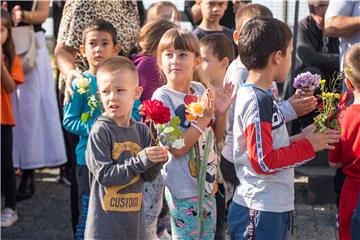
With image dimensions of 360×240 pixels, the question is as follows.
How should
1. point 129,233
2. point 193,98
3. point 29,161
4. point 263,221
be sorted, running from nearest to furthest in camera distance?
point 263,221 < point 129,233 < point 193,98 < point 29,161

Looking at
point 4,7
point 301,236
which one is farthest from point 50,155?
point 301,236

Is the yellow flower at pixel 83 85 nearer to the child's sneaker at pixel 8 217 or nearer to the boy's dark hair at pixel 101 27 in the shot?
the boy's dark hair at pixel 101 27

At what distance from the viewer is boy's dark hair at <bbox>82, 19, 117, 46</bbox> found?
→ 513 cm

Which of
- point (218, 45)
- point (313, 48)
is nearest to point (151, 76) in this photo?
point (218, 45)

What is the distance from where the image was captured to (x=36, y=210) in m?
6.74

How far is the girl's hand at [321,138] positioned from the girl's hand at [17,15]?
3.63 m

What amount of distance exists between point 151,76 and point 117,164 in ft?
3.75

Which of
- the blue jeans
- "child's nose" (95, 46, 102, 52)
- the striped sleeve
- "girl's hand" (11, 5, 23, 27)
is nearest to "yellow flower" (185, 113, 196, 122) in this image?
the striped sleeve

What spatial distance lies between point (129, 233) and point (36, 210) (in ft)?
9.06

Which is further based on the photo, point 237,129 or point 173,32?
point 173,32

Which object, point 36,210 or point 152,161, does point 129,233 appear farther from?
point 36,210

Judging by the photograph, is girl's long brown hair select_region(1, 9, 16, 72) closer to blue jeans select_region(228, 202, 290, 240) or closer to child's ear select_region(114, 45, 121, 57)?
child's ear select_region(114, 45, 121, 57)

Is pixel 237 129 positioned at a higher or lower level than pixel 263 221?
higher

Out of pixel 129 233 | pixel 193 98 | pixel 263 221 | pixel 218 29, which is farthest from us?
pixel 218 29
